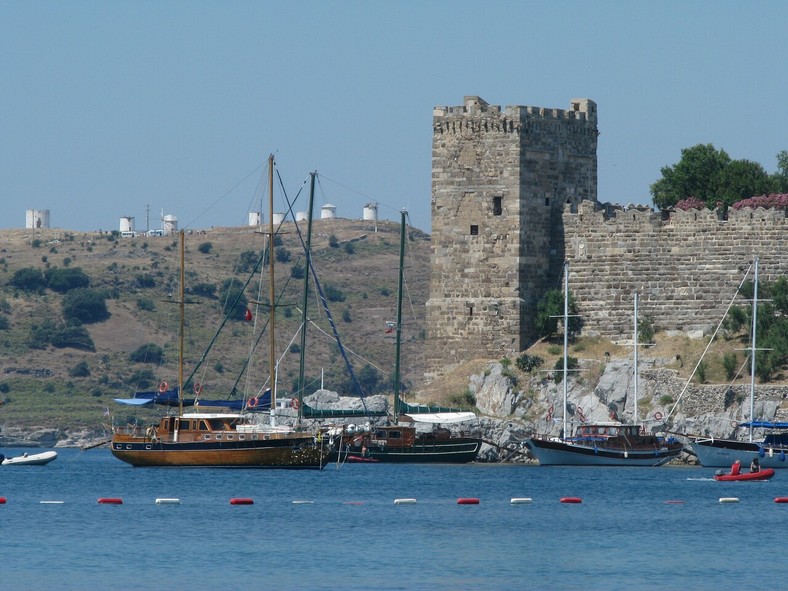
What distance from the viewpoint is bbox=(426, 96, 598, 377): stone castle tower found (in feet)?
201

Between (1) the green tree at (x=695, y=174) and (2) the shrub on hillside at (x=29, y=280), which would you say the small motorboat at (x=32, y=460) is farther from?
(2) the shrub on hillside at (x=29, y=280)

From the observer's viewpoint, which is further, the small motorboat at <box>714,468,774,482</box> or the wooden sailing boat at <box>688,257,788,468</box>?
the wooden sailing boat at <box>688,257,788,468</box>

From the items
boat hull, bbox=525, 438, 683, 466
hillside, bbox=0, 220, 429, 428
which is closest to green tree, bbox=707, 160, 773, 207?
boat hull, bbox=525, 438, 683, 466

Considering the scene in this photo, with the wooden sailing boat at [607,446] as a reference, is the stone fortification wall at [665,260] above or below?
above

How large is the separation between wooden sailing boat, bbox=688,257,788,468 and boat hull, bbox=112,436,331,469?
9.71 metres

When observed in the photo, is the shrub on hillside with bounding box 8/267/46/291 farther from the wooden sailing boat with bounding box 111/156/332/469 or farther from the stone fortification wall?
the wooden sailing boat with bounding box 111/156/332/469

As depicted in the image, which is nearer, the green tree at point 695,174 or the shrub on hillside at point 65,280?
the green tree at point 695,174

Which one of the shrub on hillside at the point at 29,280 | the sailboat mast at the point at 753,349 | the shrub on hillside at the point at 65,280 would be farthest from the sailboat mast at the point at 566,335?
the shrub on hillside at the point at 29,280

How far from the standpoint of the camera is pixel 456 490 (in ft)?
170

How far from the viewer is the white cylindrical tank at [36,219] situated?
429 feet

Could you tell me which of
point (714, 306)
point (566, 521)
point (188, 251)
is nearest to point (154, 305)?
point (188, 251)

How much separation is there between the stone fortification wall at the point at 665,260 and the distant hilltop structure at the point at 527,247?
0.03 m

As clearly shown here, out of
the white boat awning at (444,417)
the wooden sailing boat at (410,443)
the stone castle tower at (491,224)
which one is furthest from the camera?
the stone castle tower at (491,224)

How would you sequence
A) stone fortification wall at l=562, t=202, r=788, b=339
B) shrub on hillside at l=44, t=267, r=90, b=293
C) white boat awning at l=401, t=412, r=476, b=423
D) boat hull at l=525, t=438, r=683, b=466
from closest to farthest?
boat hull at l=525, t=438, r=683, b=466 < stone fortification wall at l=562, t=202, r=788, b=339 < white boat awning at l=401, t=412, r=476, b=423 < shrub on hillside at l=44, t=267, r=90, b=293
